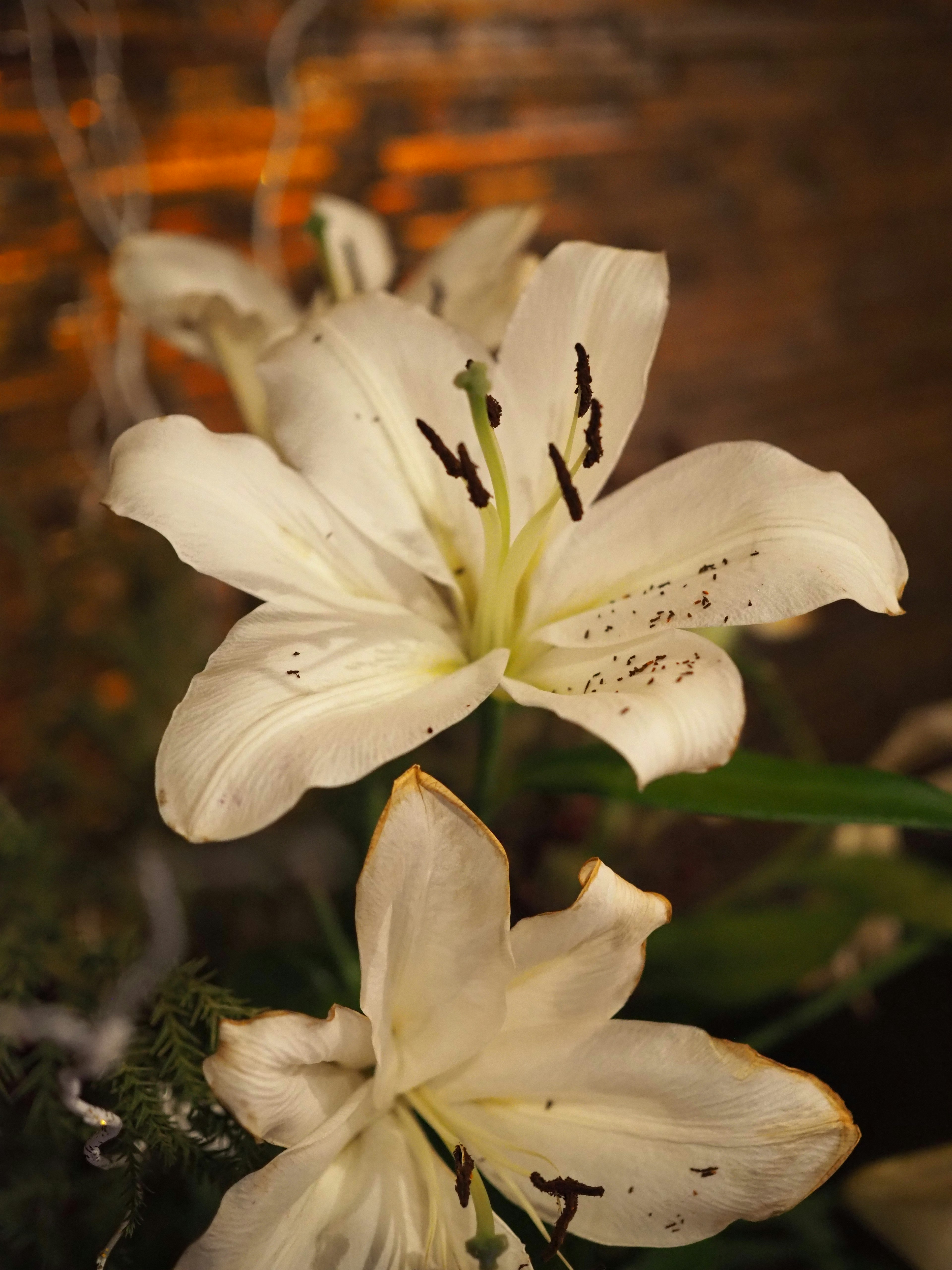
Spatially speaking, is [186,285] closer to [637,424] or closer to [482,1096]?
[482,1096]

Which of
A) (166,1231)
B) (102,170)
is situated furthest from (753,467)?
(102,170)

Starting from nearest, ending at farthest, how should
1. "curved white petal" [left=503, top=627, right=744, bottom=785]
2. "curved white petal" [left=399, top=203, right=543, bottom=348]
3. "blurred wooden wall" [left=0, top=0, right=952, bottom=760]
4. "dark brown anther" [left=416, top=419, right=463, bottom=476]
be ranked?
"curved white petal" [left=503, top=627, right=744, bottom=785], "dark brown anther" [left=416, top=419, right=463, bottom=476], "curved white petal" [left=399, top=203, right=543, bottom=348], "blurred wooden wall" [left=0, top=0, right=952, bottom=760]

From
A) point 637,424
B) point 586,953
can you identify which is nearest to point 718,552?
point 586,953

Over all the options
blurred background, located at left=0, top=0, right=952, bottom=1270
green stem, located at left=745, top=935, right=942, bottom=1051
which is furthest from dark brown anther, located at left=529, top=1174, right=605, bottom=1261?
A: green stem, located at left=745, top=935, right=942, bottom=1051

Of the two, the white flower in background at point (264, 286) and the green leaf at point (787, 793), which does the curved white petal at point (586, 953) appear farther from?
the white flower in background at point (264, 286)

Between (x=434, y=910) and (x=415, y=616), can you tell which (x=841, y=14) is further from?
(x=434, y=910)

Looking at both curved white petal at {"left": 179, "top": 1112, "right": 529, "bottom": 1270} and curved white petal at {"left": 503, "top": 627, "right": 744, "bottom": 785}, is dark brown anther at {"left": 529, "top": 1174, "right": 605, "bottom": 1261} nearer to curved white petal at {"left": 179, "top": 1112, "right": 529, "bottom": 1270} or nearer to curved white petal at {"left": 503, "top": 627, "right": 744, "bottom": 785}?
curved white petal at {"left": 179, "top": 1112, "right": 529, "bottom": 1270}
